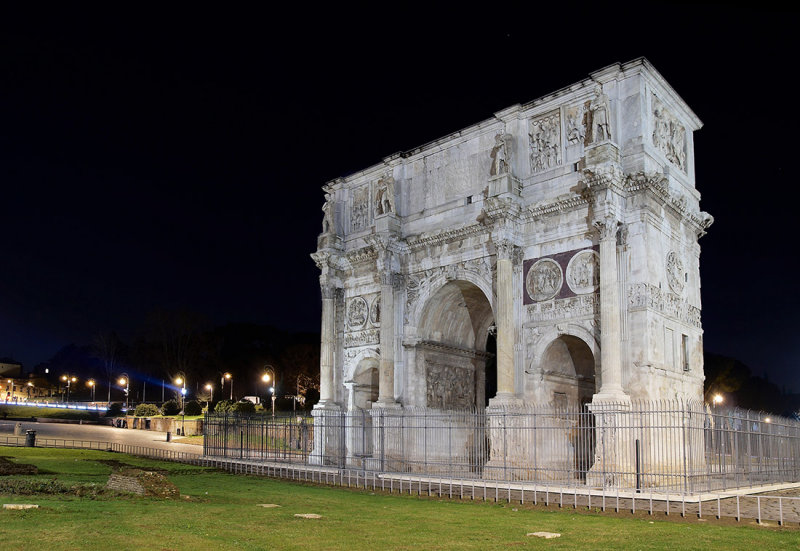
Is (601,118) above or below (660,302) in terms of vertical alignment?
above

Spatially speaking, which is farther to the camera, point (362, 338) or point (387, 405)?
point (362, 338)

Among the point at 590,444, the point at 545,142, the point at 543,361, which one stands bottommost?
the point at 590,444

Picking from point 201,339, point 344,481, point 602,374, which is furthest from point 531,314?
point 201,339

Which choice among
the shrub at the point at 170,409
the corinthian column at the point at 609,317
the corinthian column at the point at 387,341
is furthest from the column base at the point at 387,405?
the shrub at the point at 170,409

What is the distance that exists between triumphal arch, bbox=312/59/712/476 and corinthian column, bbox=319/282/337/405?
0.21 ft

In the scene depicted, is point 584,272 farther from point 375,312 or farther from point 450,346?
point 375,312

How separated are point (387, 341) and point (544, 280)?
7524 mm

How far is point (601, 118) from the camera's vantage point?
2466 cm

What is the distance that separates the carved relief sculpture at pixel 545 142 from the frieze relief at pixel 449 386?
31.0ft

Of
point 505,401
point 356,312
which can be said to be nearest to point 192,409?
point 356,312

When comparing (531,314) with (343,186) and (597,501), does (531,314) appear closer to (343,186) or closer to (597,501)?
(597,501)

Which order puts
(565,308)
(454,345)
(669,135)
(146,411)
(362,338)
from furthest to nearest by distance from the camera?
(146,411), (362,338), (454,345), (669,135), (565,308)

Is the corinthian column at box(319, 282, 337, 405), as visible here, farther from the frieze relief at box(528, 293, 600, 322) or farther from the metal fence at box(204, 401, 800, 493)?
the frieze relief at box(528, 293, 600, 322)

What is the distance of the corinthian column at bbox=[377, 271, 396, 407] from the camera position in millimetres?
30500
